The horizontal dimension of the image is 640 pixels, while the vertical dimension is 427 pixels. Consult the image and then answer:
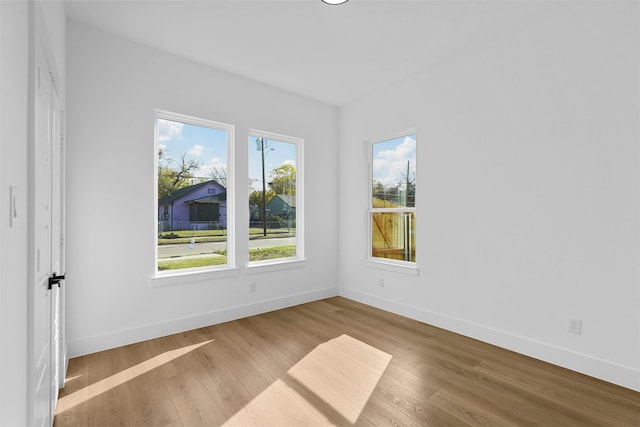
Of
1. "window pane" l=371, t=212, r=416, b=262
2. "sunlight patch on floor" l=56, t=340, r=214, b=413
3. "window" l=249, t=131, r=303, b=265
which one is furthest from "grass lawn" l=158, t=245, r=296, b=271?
"window pane" l=371, t=212, r=416, b=262

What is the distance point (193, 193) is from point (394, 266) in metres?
2.50

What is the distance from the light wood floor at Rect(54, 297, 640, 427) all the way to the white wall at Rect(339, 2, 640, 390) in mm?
331

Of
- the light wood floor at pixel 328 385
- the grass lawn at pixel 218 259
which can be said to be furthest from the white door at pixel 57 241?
the grass lawn at pixel 218 259

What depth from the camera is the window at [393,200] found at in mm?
3877

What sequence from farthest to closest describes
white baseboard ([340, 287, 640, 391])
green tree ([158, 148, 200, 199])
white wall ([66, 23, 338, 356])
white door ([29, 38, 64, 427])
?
green tree ([158, 148, 200, 199]), white wall ([66, 23, 338, 356]), white baseboard ([340, 287, 640, 391]), white door ([29, 38, 64, 427])

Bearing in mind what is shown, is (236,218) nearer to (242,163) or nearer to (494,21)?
(242,163)

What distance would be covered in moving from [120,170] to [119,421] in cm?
204

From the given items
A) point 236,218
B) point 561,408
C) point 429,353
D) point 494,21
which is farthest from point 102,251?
point 494,21

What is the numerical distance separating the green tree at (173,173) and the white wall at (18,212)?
2268 mm

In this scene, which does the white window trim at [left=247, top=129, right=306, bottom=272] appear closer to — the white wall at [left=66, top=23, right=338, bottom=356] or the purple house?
the white wall at [left=66, top=23, right=338, bottom=356]

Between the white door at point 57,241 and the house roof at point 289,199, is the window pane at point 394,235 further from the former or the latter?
the white door at point 57,241

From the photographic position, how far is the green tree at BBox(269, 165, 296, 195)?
13.9 ft

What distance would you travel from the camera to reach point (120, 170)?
295cm

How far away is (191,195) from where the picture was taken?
3477mm
